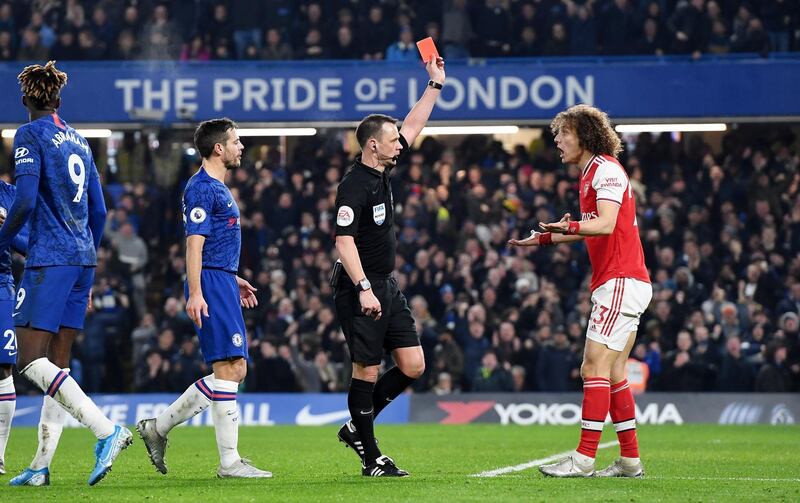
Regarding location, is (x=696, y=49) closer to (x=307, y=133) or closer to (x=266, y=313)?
(x=307, y=133)

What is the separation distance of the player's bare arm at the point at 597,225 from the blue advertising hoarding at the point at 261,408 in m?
10.5

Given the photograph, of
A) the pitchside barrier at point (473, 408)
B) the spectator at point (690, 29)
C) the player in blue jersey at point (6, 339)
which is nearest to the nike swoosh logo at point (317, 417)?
the pitchside barrier at point (473, 408)

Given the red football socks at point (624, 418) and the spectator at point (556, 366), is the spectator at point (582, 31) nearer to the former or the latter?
the spectator at point (556, 366)

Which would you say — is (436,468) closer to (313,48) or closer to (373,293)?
(373,293)

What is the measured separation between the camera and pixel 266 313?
19688 millimetres

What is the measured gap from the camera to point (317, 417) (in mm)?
17953

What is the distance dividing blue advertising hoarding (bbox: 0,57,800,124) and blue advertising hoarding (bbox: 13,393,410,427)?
486 centimetres

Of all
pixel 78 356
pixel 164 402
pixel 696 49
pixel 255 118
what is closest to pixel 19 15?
pixel 255 118

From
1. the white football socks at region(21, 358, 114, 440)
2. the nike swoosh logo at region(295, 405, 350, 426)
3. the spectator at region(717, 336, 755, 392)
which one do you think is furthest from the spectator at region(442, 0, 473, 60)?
the white football socks at region(21, 358, 114, 440)

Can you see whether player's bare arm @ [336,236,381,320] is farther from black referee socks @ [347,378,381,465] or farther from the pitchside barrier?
the pitchside barrier

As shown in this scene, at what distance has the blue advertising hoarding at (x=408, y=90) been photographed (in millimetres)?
20422

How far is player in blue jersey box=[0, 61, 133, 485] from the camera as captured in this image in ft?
24.2

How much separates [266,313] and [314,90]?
368 cm

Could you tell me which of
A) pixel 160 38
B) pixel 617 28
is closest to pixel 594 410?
pixel 617 28
